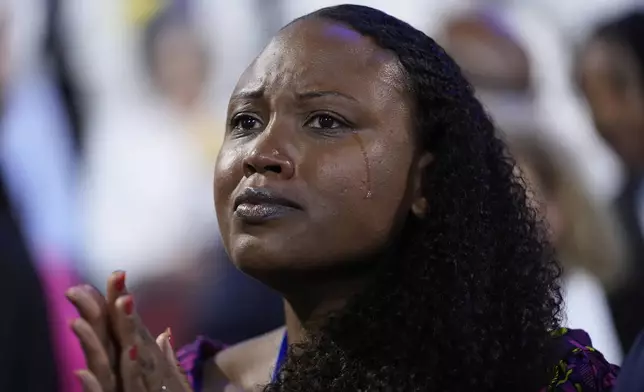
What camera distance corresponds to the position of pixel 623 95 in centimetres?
264

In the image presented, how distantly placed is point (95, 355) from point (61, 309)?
5.47ft

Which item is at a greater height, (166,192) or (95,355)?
(166,192)

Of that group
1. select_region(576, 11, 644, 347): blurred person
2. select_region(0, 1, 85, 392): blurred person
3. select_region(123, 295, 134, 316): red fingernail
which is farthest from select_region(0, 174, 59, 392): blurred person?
select_region(576, 11, 644, 347): blurred person

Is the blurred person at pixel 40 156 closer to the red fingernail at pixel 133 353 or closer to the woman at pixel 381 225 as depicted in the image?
the woman at pixel 381 225

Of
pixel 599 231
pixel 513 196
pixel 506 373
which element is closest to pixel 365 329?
pixel 506 373

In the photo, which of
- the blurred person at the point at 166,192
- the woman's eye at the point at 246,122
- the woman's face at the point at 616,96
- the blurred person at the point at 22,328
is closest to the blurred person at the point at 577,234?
the woman's face at the point at 616,96

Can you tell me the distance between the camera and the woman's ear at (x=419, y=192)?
1.61m

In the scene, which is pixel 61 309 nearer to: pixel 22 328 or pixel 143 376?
pixel 22 328

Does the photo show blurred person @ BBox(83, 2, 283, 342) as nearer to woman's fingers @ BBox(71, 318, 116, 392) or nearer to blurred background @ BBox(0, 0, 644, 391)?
blurred background @ BBox(0, 0, 644, 391)

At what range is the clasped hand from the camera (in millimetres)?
1288

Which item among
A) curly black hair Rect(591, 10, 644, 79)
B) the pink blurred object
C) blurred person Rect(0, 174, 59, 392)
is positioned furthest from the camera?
the pink blurred object

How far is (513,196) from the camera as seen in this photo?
1.70m

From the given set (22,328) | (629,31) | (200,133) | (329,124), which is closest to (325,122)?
(329,124)

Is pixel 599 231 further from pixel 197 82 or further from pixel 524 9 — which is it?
pixel 197 82
